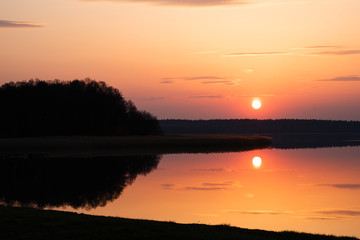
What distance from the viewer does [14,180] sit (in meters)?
48.2

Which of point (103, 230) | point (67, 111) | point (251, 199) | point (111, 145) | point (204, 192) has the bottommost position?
point (103, 230)

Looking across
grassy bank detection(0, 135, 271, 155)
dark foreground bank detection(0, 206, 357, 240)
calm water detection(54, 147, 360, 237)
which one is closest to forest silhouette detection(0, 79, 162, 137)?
grassy bank detection(0, 135, 271, 155)

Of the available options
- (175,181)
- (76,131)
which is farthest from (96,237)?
(76,131)

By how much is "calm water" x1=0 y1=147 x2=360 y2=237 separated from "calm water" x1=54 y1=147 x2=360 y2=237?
0.05m

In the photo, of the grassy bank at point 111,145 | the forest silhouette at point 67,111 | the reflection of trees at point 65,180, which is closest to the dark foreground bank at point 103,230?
the reflection of trees at point 65,180

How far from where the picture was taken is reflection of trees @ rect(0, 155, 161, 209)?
122 ft

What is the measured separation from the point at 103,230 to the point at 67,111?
108 m

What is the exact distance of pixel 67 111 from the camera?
127 m

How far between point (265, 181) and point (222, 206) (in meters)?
14.5

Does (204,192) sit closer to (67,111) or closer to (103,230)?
(103,230)

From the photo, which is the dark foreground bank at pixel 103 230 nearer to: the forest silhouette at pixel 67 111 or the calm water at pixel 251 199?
the calm water at pixel 251 199

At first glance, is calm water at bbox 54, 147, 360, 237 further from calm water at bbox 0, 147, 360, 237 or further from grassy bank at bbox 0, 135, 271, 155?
grassy bank at bbox 0, 135, 271, 155

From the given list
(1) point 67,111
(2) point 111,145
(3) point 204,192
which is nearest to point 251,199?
(3) point 204,192

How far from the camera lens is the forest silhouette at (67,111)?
405 ft
